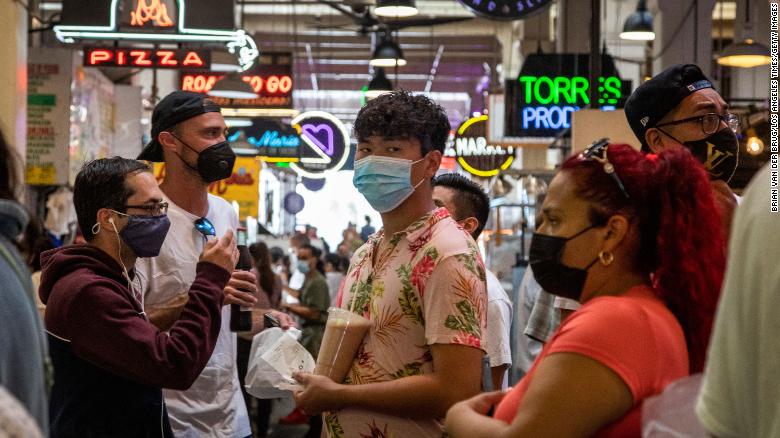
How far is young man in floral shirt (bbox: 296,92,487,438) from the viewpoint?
10.8 feet

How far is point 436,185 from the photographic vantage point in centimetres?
558

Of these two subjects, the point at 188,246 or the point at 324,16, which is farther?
the point at 324,16

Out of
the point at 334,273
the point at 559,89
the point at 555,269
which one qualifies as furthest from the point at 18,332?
the point at 334,273

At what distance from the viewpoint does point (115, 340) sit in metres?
3.48

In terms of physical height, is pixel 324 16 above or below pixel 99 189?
above

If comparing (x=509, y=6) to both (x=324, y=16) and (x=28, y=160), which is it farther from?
(x=324, y=16)

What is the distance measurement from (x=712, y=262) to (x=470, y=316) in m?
0.98

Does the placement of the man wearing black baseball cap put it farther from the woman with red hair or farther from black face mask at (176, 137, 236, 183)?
black face mask at (176, 137, 236, 183)

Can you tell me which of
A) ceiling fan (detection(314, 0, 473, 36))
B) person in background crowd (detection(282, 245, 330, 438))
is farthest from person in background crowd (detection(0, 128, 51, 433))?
ceiling fan (detection(314, 0, 473, 36))

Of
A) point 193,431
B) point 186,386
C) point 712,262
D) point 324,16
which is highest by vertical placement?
point 324,16

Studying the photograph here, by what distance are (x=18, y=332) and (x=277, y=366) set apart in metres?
1.69

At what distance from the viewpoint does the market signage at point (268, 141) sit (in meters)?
20.4

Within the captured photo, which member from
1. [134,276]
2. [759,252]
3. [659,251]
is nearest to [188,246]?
[134,276]

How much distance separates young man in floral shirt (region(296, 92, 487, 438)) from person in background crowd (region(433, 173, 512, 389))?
48.3 inches
